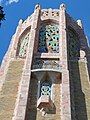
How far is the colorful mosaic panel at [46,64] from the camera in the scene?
18.1m

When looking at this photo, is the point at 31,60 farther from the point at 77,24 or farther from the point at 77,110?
the point at 77,24

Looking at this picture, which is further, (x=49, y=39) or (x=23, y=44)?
(x=23, y=44)

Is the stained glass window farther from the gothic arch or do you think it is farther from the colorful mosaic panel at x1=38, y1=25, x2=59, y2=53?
the colorful mosaic panel at x1=38, y1=25, x2=59, y2=53

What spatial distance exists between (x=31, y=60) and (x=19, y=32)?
5.50 metres

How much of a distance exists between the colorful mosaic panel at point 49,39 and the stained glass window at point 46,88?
3528 mm

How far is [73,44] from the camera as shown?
72.1 ft

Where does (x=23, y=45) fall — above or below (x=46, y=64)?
above

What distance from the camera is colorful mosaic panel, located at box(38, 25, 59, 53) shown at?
811 inches

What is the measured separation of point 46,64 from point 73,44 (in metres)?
4.23

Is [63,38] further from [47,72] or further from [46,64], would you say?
[47,72]

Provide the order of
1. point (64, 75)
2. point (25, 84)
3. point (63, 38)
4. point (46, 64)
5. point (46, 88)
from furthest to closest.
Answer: point (63, 38), point (46, 64), point (64, 75), point (46, 88), point (25, 84)

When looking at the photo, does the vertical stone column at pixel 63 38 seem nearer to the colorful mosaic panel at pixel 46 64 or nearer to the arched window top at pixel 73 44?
the colorful mosaic panel at pixel 46 64

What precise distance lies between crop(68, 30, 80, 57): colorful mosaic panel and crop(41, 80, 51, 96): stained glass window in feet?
12.3

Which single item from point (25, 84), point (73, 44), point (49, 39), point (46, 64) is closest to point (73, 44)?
point (73, 44)
